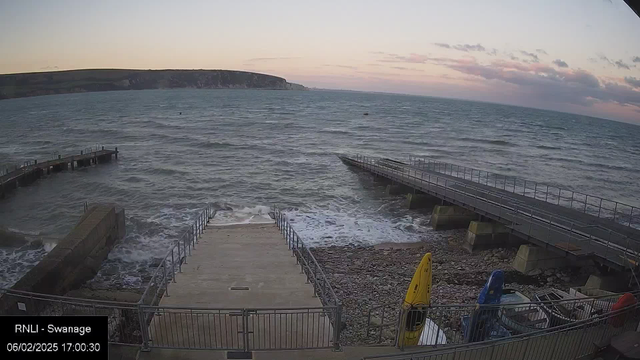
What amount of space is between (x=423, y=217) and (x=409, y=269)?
8731 mm

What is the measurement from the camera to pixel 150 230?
22.1 meters

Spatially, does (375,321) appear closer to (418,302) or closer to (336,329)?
(418,302)

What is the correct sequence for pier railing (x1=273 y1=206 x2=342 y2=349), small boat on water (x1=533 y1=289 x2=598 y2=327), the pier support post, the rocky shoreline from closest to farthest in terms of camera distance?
pier railing (x1=273 y1=206 x2=342 y2=349) → small boat on water (x1=533 y1=289 x2=598 y2=327) → the rocky shoreline → the pier support post

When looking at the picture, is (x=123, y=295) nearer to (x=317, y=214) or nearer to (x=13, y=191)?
(x=317, y=214)

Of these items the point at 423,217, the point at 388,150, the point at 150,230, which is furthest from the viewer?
the point at 388,150

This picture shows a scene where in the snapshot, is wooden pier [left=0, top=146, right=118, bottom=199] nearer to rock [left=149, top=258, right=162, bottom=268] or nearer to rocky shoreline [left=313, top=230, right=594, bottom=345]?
rock [left=149, top=258, right=162, bottom=268]

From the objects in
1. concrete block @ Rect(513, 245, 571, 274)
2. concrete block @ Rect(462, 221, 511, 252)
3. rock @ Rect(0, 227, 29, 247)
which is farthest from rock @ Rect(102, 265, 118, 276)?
concrete block @ Rect(513, 245, 571, 274)

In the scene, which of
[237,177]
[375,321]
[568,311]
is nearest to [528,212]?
[568,311]

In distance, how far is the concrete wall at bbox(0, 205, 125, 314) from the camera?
13.1 meters

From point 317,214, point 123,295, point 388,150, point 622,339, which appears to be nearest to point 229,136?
point 388,150

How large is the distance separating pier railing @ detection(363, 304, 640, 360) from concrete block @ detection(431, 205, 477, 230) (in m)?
14.9
